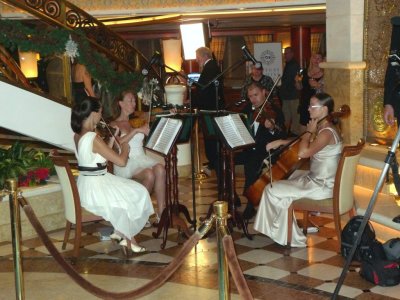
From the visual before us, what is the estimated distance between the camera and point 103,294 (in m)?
4.45

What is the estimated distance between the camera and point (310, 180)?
6355mm

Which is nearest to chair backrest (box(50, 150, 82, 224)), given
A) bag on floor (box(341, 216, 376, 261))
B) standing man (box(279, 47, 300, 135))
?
bag on floor (box(341, 216, 376, 261))

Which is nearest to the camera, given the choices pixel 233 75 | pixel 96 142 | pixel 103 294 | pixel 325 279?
pixel 103 294

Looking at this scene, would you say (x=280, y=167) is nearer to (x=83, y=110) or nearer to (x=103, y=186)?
(x=103, y=186)

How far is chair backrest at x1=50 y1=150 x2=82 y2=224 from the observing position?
617 centimetres

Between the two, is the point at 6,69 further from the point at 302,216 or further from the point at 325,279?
the point at 325,279

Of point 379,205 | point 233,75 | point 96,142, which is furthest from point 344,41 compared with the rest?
point 233,75

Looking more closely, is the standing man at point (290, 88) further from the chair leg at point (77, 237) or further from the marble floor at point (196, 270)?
the chair leg at point (77, 237)

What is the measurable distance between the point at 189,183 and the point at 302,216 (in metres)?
2.23

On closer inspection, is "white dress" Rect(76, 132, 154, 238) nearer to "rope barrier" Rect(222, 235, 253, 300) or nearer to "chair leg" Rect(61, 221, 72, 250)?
"chair leg" Rect(61, 221, 72, 250)

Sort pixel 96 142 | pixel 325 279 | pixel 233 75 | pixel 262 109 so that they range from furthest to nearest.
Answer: pixel 233 75 < pixel 262 109 < pixel 96 142 < pixel 325 279

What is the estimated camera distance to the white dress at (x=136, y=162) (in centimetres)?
716

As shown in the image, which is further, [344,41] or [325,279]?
[344,41]

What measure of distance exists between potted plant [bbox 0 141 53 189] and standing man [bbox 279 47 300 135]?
5795mm
